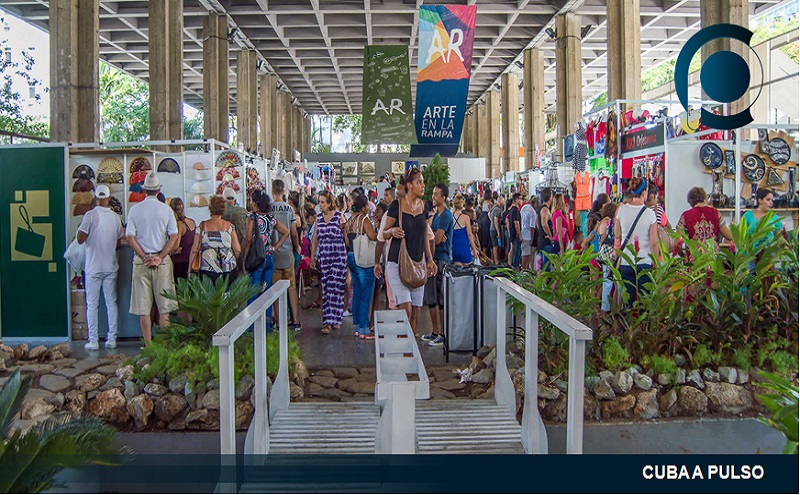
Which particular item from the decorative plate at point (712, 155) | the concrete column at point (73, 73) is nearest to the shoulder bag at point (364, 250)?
the decorative plate at point (712, 155)

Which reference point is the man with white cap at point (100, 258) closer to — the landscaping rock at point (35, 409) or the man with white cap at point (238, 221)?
the man with white cap at point (238, 221)

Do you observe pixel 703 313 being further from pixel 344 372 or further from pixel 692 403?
pixel 344 372

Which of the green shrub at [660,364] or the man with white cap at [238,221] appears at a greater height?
the man with white cap at [238,221]

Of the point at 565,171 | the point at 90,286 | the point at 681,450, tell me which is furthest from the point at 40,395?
the point at 565,171

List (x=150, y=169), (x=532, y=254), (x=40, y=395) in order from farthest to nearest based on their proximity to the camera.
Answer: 1. (x=532, y=254)
2. (x=150, y=169)
3. (x=40, y=395)

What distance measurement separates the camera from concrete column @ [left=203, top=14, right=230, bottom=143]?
21141mm

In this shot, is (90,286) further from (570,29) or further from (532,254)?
(570,29)

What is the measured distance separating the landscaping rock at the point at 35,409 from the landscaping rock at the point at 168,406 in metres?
0.75

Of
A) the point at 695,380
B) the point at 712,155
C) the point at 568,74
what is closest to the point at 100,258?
the point at 695,380

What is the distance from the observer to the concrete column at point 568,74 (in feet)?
68.9

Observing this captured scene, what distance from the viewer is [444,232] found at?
7285 millimetres

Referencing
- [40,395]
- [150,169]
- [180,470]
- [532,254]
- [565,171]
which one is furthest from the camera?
[565,171]

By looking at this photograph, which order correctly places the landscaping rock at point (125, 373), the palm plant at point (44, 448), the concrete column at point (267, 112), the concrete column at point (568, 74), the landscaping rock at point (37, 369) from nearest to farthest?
the palm plant at point (44, 448) < the landscaping rock at point (125, 373) < the landscaping rock at point (37, 369) < the concrete column at point (568, 74) < the concrete column at point (267, 112)

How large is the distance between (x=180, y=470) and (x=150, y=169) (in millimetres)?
4884
